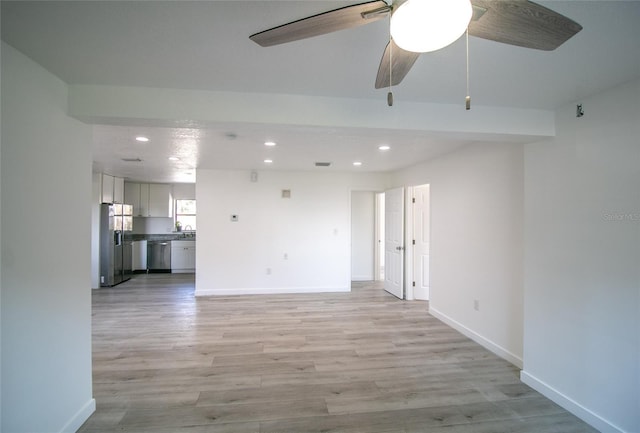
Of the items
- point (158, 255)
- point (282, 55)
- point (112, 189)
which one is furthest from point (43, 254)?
point (158, 255)

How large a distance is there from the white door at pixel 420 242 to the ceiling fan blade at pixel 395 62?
4156 millimetres

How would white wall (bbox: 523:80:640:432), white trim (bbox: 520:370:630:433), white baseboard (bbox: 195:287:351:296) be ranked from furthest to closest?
1. white baseboard (bbox: 195:287:351:296)
2. white trim (bbox: 520:370:630:433)
3. white wall (bbox: 523:80:640:432)

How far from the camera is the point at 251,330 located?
3736mm

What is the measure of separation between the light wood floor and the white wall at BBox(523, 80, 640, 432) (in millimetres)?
321

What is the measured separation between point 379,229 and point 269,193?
2.83m

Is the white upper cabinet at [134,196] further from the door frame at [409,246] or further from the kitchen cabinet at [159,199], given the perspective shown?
the door frame at [409,246]

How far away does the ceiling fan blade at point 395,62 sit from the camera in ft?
3.76

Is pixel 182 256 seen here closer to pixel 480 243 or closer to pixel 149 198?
pixel 149 198

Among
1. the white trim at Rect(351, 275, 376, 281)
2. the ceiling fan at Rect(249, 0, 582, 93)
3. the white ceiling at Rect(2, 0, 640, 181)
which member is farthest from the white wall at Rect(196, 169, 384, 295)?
the ceiling fan at Rect(249, 0, 582, 93)

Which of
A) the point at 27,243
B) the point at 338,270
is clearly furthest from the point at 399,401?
the point at 338,270

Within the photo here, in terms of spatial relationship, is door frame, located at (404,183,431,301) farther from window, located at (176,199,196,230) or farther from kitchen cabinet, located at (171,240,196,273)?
window, located at (176,199,196,230)

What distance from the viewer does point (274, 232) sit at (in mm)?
5617

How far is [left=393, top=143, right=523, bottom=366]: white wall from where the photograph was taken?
296 centimetres

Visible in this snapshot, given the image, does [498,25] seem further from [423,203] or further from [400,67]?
[423,203]
